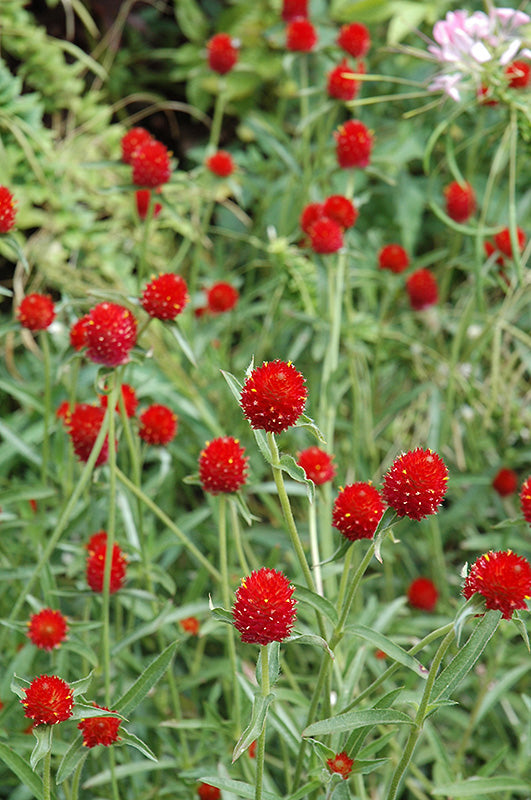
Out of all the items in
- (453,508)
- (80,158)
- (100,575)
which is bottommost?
(453,508)

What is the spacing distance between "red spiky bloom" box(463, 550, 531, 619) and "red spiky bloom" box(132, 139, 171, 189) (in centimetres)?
87

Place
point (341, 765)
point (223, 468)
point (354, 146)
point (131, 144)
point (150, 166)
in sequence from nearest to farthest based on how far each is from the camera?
point (341, 765) < point (223, 468) < point (150, 166) < point (131, 144) < point (354, 146)

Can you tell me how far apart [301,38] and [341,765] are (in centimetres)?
141

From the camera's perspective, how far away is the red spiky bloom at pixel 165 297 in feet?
3.69

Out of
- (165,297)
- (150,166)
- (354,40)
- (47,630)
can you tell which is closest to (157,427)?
(165,297)

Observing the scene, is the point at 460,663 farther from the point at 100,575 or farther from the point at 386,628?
the point at 386,628

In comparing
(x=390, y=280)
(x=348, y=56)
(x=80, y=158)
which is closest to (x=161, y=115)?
(x=80, y=158)

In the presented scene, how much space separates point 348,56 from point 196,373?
728 mm

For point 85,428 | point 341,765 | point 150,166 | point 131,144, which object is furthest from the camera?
point 131,144

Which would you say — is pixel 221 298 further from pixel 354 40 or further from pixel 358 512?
pixel 358 512

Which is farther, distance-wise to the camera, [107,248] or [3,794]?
[107,248]

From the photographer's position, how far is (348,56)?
1869 millimetres

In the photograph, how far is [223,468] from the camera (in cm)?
106

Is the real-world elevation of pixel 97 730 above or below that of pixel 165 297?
below
